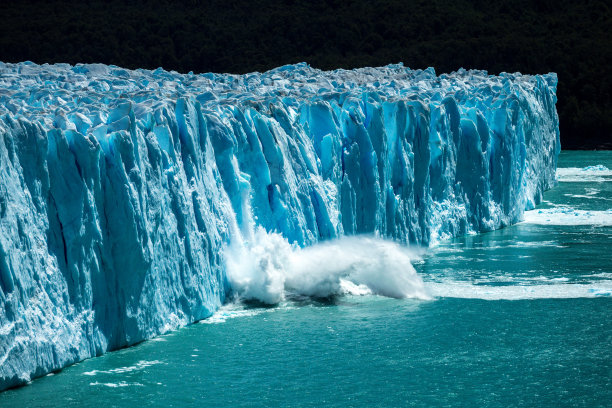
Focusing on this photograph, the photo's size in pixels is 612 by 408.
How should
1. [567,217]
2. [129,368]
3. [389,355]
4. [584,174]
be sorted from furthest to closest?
[584,174] < [567,217] < [389,355] < [129,368]

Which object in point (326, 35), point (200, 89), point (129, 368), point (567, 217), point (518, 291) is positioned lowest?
point (518, 291)

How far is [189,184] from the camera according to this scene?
12570mm

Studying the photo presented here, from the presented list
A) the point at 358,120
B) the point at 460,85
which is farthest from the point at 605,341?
the point at 460,85

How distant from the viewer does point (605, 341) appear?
39.8 feet

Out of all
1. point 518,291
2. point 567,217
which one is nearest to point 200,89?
point 518,291

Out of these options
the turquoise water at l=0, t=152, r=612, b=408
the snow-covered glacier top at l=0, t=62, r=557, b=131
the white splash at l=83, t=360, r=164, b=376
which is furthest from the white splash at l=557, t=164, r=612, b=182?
the white splash at l=83, t=360, r=164, b=376

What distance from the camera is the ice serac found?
10.1 metres

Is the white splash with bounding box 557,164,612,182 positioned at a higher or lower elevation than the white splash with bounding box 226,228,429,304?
higher

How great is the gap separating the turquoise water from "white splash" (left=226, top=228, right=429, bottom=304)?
0.80 feet

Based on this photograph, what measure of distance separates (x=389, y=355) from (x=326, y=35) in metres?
37.4

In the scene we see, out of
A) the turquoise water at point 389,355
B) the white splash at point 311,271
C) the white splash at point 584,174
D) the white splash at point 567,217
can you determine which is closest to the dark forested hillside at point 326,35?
the white splash at point 584,174

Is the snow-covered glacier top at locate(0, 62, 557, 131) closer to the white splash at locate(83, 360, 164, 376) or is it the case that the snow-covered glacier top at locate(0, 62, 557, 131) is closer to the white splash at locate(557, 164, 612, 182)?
the white splash at locate(83, 360, 164, 376)

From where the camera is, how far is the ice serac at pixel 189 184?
10.1 m

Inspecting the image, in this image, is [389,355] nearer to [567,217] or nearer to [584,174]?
[567,217]
